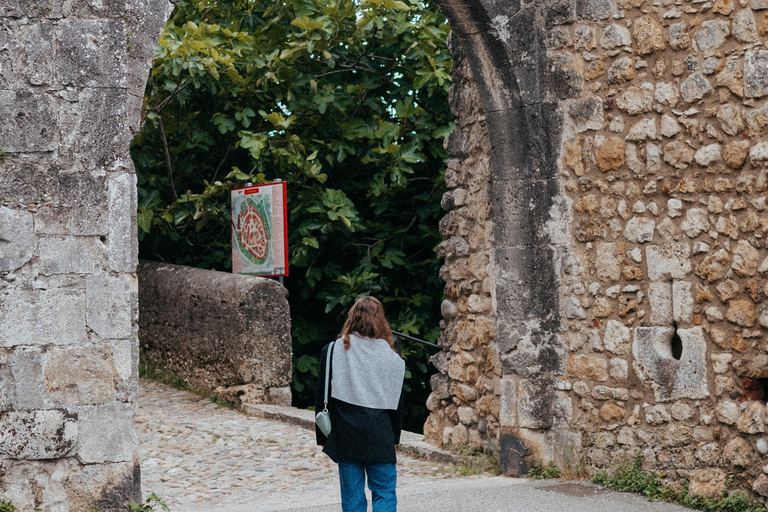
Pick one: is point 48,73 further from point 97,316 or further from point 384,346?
point 384,346

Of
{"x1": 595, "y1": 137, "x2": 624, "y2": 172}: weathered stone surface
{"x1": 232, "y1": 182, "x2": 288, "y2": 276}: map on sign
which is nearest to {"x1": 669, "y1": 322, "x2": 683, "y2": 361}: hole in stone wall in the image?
{"x1": 595, "y1": 137, "x2": 624, "y2": 172}: weathered stone surface

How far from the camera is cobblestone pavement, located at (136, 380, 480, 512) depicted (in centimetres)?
532

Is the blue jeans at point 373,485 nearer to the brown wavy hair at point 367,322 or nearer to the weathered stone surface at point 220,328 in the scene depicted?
the brown wavy hair at point 367,322

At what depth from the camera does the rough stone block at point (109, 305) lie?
4.13 meters

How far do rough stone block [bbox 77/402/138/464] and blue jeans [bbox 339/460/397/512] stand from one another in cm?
104

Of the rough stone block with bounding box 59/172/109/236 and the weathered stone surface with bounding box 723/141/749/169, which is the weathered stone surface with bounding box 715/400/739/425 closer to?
the weathered stone surface with bounding box 723/141/749/169

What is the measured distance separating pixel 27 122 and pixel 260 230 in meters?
3.95

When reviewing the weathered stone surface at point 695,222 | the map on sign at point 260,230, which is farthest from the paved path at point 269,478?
the weathered stone surface at point 695,222

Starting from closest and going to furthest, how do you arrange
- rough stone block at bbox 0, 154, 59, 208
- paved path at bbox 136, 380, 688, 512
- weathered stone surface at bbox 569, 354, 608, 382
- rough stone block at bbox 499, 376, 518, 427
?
rough stone block at bbox 0, 154, 59, 208 → paved path at bbox 136, 380, 688, 512 → weathered stone surface at bbox 569, 354, 608, 382 → rough stone block at bbox 499, 376, 518, 427

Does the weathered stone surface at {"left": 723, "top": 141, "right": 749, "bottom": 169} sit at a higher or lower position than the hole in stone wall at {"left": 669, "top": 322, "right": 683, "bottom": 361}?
higher

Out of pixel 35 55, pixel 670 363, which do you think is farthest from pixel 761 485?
pixel 35 55

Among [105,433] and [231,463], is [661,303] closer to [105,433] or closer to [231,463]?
[105,433]

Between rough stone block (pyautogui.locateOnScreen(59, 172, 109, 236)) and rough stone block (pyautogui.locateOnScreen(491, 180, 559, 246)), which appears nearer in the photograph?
rough stone block (pyautogui.locateOnScreen(59, 172, 109, 236))

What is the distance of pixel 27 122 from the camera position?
13.4 ft
